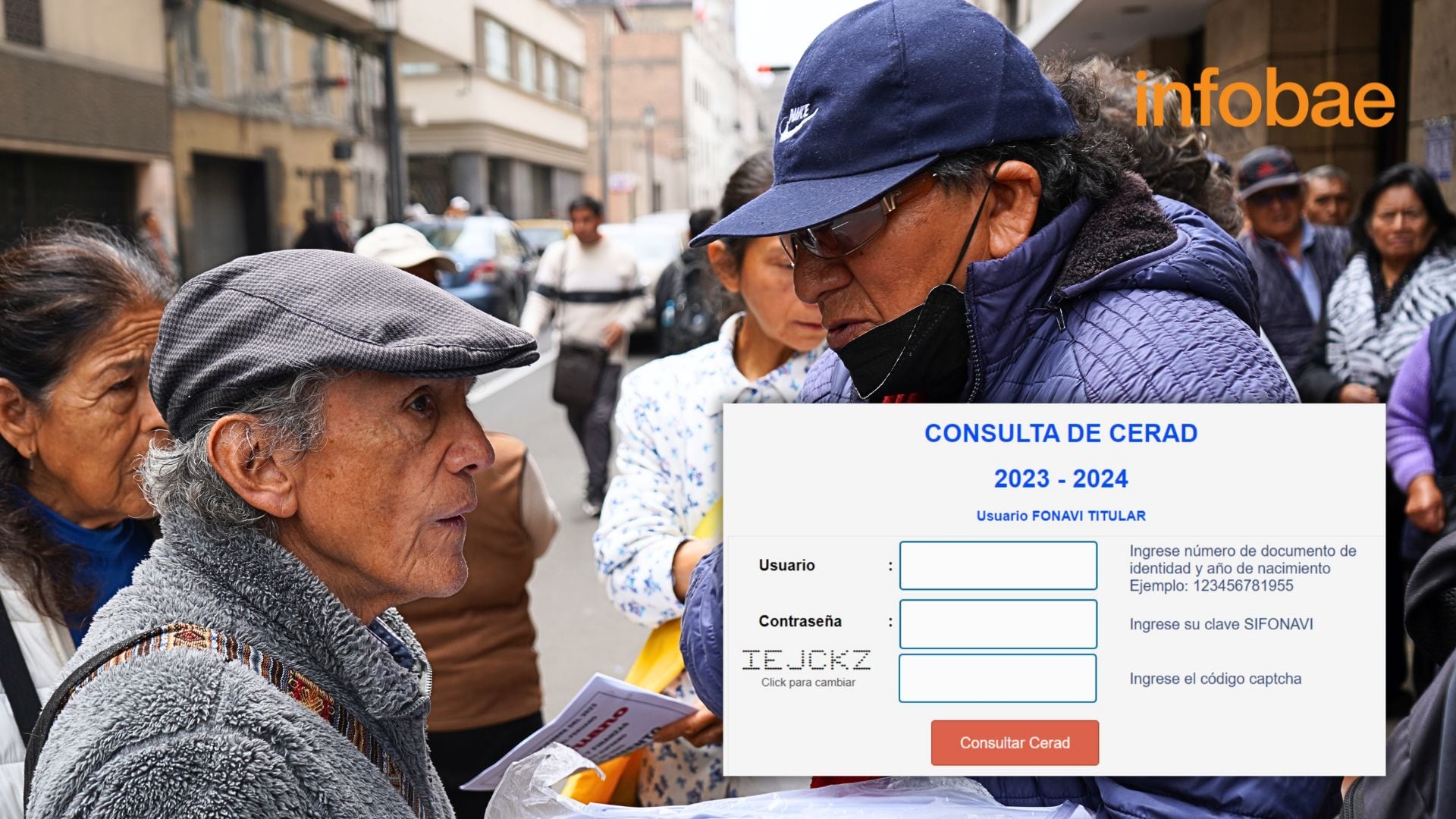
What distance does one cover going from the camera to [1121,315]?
3.98ft

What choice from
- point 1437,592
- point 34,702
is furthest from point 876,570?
point 34,702

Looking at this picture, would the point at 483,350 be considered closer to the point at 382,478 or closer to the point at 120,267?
the point at 382,478

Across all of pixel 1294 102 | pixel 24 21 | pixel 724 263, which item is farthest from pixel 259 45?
pixel 724 263

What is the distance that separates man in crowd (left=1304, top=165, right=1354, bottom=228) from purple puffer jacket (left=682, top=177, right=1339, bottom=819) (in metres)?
6.08

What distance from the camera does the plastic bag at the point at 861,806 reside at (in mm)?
1209

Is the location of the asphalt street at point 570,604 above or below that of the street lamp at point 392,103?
below

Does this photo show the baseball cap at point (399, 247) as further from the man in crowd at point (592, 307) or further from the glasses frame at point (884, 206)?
the man in crowd at point (592, 307)

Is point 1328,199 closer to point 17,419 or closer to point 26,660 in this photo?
point 17,419

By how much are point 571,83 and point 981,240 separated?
5128 cm

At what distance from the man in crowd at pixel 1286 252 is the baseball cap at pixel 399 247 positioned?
10.8 ft

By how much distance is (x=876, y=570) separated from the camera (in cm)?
115

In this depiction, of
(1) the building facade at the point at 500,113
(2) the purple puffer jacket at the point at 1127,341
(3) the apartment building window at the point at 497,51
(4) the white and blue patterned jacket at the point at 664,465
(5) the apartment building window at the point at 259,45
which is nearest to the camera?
(2) the purple puffer jacket at the point at 1127,341

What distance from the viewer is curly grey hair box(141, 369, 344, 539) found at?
149 cm

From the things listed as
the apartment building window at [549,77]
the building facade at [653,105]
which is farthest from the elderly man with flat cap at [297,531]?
the building facade at [653,105]
